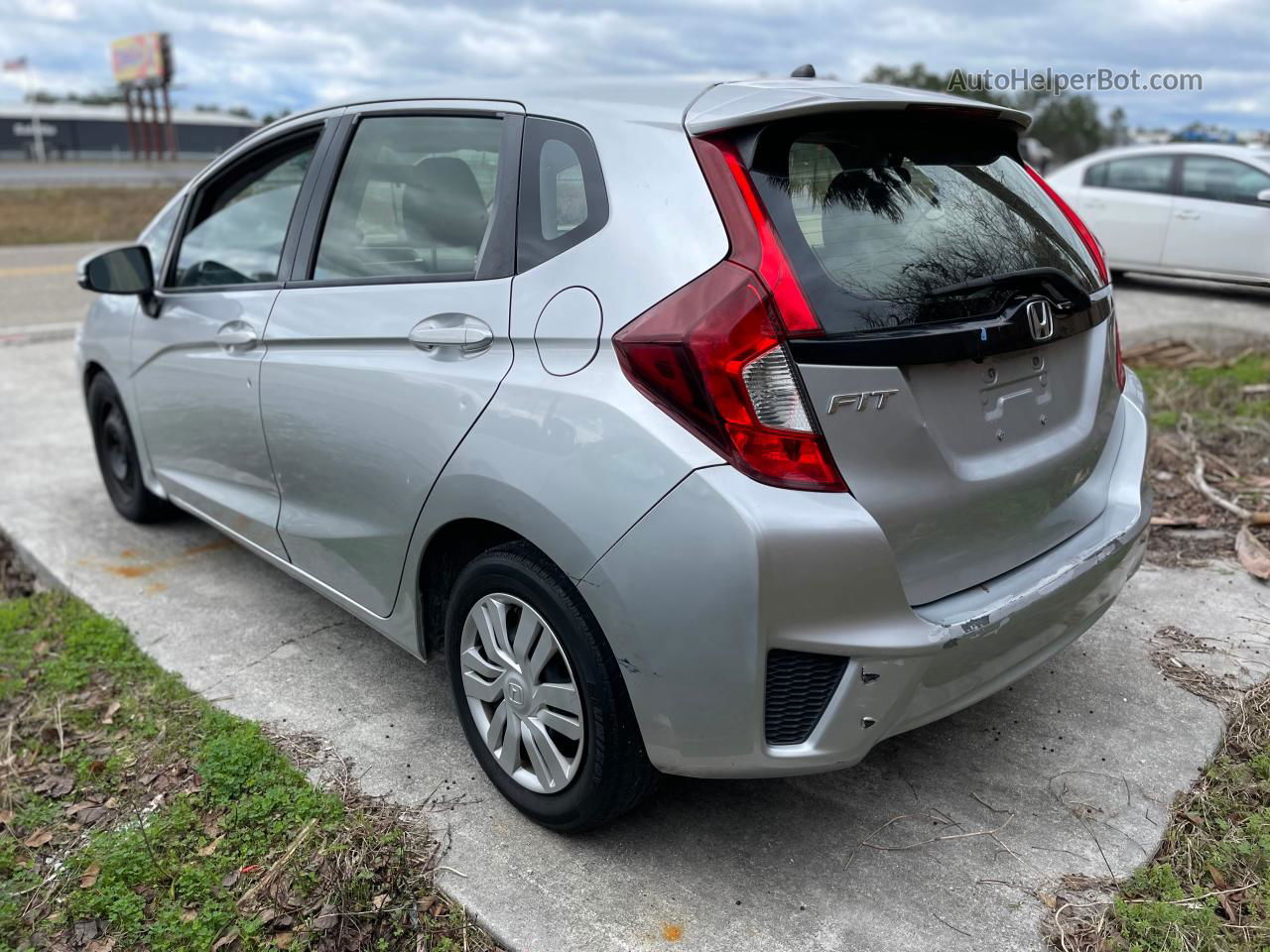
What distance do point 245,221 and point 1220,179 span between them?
910 cm

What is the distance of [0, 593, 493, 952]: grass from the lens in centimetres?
226

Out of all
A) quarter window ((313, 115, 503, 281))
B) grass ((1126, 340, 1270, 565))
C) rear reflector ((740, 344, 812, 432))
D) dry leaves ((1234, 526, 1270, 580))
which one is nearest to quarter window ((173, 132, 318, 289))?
quarter window ((313, 115, 503, 281))

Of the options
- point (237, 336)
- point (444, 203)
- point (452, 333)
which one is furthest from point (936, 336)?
point (237, 336)

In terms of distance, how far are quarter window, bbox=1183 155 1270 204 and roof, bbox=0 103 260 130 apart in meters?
64.2

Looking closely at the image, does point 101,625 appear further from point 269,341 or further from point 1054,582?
point 1054,582

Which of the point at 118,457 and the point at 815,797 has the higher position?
the point at 118,457

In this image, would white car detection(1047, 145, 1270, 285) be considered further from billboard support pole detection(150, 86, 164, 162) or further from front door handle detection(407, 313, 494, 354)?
billboard support pole detection(150, 86, 164, 162)

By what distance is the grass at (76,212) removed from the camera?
2222 centimetres

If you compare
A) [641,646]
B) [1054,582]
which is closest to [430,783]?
[641,646]

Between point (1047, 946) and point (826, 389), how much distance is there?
125 cm

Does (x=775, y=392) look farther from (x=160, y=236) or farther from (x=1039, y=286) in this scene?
(x=160, y=236)

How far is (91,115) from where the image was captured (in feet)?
228

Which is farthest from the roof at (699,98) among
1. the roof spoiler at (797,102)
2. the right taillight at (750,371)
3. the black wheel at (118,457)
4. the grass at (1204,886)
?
the black wheel at (118,457)

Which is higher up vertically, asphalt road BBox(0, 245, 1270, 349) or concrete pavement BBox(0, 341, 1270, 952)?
asphalt road BBox(0, 245, 1270, 349)
